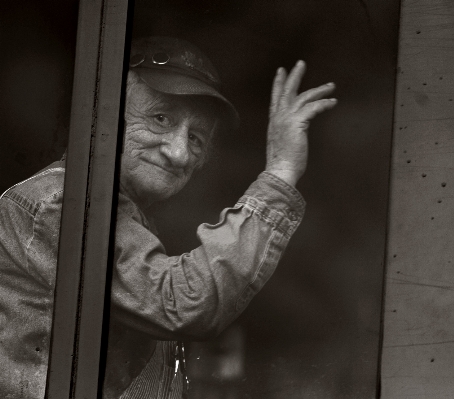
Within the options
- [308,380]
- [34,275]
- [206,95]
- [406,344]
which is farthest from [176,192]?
[406,344]

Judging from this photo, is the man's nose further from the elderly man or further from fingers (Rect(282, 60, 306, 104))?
fingers (Rect(282, 60, 306, 104))

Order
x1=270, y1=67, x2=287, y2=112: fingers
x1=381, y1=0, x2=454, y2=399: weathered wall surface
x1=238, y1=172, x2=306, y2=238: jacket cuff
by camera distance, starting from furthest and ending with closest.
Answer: x1=270, y1=67, x2=287, y2=112: fingers < x1=238, y1=172, x2=306, y2=238: jacket cuff < x1=381, y1=0, x2=454, y2=399: weathered wall surface

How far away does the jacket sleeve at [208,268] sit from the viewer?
127 inches

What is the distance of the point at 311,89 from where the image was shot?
3.39 meters

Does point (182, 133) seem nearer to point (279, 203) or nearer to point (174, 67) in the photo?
point (174, 67)

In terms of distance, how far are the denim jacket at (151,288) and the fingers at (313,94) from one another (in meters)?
0.39

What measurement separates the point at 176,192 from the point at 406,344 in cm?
130

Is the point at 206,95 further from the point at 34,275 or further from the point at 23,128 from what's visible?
the point at 34,275

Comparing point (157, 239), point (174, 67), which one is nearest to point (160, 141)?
point (174, 67)

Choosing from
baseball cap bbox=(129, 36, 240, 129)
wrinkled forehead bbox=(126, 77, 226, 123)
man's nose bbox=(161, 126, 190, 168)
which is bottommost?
man's nose bbox=(161, 126, 190, 168)

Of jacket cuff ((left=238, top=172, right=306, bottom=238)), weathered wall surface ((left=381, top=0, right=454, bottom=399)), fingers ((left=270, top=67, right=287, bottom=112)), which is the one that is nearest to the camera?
weathered wall surface ((left=381, top=0, right=454, bottom=399))

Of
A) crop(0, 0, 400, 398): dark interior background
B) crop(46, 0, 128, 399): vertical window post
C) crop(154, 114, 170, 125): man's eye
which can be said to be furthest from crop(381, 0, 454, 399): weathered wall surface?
crop(46, 0, 128, 399): vertical window post

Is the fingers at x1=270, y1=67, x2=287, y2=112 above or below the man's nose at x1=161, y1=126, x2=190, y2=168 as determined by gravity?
above

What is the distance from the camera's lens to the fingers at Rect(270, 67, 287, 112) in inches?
134
